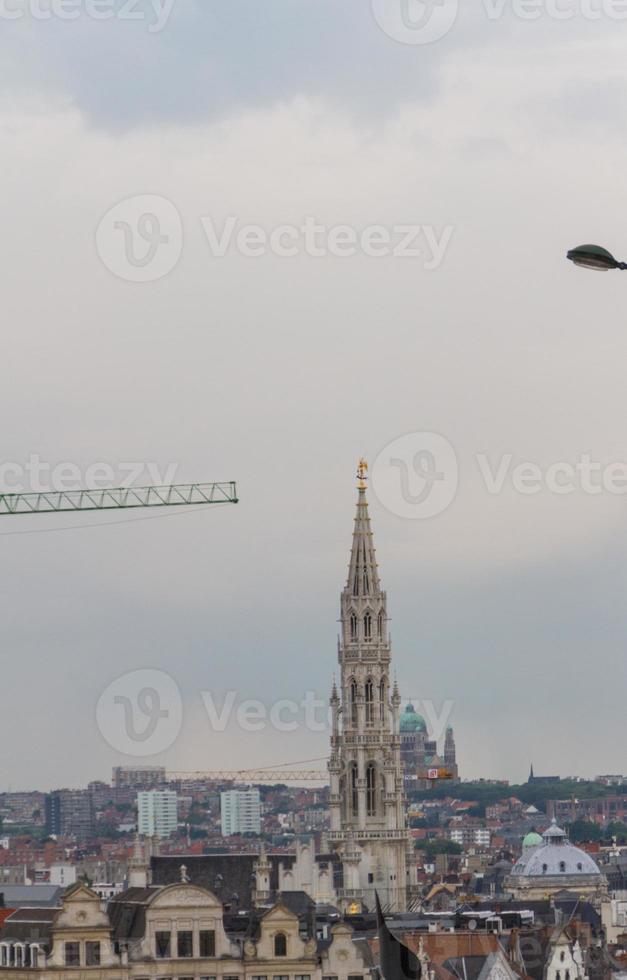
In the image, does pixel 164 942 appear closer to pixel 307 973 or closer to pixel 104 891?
pixel 307 973

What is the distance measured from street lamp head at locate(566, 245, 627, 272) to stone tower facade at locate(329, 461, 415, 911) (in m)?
130

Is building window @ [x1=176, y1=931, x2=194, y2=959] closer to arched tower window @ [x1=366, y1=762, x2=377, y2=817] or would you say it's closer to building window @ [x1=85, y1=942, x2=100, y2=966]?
building window @ [x1=85, y1=942, x2=100, y2=966]

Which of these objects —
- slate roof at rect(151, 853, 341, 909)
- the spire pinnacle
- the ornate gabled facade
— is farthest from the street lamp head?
the spire pinnacle

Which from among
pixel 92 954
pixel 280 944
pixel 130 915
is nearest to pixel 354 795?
pixel 130 915

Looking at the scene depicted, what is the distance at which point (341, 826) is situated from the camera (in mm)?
160375

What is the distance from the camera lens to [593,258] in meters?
25.0

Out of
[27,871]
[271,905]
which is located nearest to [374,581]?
[27,871]

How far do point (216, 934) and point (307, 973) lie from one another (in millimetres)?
2769

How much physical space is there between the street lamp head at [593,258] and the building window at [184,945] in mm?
55537

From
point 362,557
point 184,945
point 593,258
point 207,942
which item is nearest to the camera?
point 593,258

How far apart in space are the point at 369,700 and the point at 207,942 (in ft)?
271

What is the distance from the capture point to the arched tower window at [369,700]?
16075 centimetres

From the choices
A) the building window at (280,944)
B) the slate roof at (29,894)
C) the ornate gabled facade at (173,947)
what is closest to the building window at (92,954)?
the ornate gabled facade at (173,947)

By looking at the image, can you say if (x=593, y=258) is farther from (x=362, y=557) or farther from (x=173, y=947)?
(x=362, y=557)
